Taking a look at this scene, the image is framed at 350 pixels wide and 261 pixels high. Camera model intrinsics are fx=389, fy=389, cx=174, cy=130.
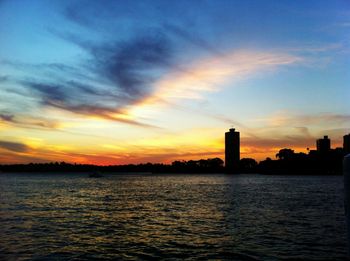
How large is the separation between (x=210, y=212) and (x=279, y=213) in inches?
347

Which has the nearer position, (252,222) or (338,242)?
(338,242)

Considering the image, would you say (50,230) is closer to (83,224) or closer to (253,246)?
(83,224)

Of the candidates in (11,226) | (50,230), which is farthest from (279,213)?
(11,226)

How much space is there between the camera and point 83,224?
39969 millimetres

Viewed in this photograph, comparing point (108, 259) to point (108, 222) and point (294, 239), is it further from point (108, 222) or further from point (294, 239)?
point (108, 222)

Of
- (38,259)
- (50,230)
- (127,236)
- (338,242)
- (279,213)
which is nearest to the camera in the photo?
(38,259)

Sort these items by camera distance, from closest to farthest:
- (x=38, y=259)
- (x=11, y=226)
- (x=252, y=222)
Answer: (x=38, y=259) → (x=11, y=226) → (x=252, y=222)

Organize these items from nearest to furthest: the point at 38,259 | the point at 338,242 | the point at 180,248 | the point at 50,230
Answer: the point at 38,259
the point at 180,248
the point at 338,242
the point at 50,230

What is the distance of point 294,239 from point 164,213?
2228cm

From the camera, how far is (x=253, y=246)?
27734 mm

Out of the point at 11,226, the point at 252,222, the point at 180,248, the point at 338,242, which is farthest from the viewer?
the point at 252,222

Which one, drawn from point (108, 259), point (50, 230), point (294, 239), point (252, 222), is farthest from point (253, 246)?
point (50, 230)

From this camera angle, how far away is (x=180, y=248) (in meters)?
27.1

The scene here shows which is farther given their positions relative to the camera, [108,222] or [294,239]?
Answer: [108,222]
